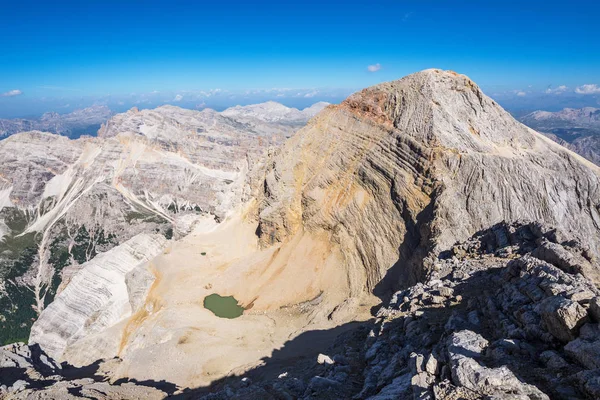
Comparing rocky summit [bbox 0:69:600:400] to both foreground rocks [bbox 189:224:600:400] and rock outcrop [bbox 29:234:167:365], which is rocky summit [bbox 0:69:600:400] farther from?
rock outcrop [bbox 29:234:167:365]

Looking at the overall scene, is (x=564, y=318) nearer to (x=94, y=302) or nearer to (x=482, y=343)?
(x=482, y=343)

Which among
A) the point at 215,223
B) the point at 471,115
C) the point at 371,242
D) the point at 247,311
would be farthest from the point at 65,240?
the point at 471,115

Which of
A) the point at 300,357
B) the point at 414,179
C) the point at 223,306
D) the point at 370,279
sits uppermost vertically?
the point at 414,179

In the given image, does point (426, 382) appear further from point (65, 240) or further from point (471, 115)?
point (65, 240)

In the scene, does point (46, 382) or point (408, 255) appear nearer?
point (46, 382)

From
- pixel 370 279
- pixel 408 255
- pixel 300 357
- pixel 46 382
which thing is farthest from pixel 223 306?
pixel 408 255

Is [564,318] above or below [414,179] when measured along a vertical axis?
below

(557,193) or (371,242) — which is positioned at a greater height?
(557,193)
